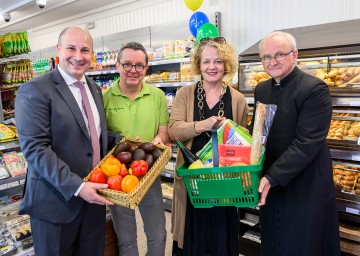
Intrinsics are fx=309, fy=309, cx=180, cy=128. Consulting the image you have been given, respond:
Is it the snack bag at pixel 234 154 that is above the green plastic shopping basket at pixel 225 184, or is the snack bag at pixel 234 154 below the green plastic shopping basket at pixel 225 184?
above

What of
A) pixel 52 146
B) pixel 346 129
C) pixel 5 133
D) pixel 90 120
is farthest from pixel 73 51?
pixel 346 129

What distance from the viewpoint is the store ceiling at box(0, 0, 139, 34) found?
593 centimetres

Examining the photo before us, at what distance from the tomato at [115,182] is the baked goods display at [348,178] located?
192 centimetres

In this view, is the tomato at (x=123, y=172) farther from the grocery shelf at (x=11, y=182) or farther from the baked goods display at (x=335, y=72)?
the baked goods display at (x=335, y=72)

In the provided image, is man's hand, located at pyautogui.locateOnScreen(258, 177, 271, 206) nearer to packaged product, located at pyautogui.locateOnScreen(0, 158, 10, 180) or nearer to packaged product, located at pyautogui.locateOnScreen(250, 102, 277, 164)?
packaged product, located at pyautogui.locateOnScreen(250, 102, 277, 164)

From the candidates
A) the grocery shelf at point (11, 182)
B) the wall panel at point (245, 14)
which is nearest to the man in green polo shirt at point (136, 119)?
the grocery shelf at point (11, 182)

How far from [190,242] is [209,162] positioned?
815mm

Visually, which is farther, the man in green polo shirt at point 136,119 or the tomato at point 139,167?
the man in green polo shirt at point 136,119

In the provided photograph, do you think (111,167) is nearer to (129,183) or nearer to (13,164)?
(129,183)

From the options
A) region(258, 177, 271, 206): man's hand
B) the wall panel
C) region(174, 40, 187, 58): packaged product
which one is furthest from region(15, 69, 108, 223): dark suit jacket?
the wall panel

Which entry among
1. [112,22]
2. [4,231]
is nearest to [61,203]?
[4,231]

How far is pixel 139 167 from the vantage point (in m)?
1.70

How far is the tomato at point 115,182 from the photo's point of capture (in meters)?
1.63

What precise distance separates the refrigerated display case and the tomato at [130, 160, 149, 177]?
1.65 m
